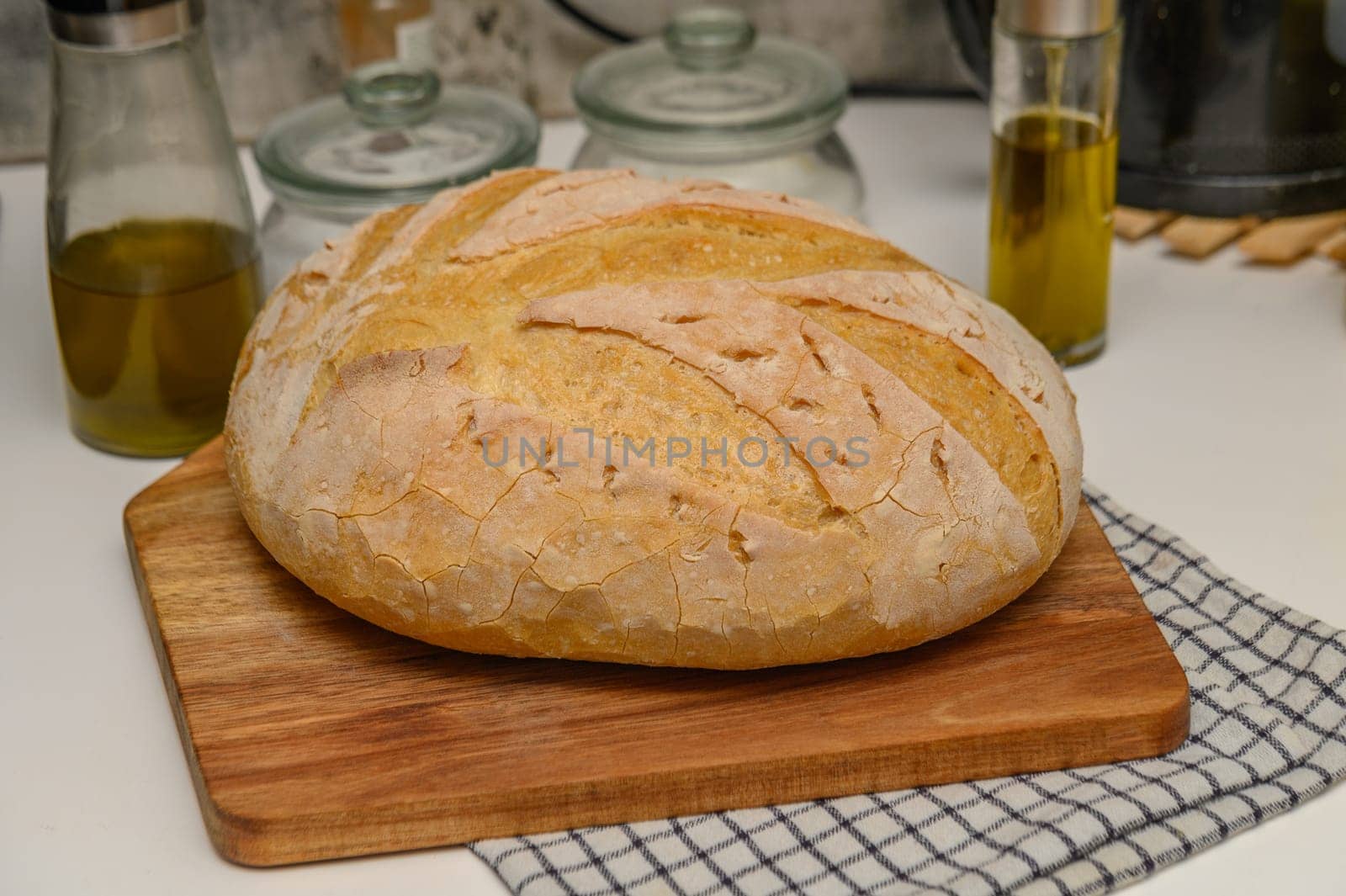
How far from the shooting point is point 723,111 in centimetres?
154

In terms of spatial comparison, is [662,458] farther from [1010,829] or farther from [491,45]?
[491,45]

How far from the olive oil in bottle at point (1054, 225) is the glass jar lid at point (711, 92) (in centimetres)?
23

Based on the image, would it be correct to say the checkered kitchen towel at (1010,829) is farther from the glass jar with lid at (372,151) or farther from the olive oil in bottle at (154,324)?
the glass jar with lid at (372,151)

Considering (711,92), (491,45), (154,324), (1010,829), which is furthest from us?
(491,45)

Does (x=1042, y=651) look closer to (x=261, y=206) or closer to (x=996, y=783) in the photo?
(x=996, y=783)

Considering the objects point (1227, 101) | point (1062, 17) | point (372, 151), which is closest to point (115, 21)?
point (372, 151)

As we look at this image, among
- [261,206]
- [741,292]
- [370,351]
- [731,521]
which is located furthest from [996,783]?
[261,206]

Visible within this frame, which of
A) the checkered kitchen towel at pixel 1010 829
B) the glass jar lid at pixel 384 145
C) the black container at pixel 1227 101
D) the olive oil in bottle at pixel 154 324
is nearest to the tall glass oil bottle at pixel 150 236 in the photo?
the olive oil in bottle at pixel 154 324

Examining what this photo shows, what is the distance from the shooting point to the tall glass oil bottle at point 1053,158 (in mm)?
1316

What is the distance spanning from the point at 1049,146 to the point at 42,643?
2.97ft

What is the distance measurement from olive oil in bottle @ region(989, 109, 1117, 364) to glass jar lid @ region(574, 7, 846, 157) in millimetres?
229

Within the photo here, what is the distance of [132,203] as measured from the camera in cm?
128

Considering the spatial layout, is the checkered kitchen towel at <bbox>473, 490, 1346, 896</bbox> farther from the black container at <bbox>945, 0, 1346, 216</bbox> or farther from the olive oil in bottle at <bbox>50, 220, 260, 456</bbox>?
the black container at <bbox>945, 0, 1346, 216</bbox>

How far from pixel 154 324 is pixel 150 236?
74mm
